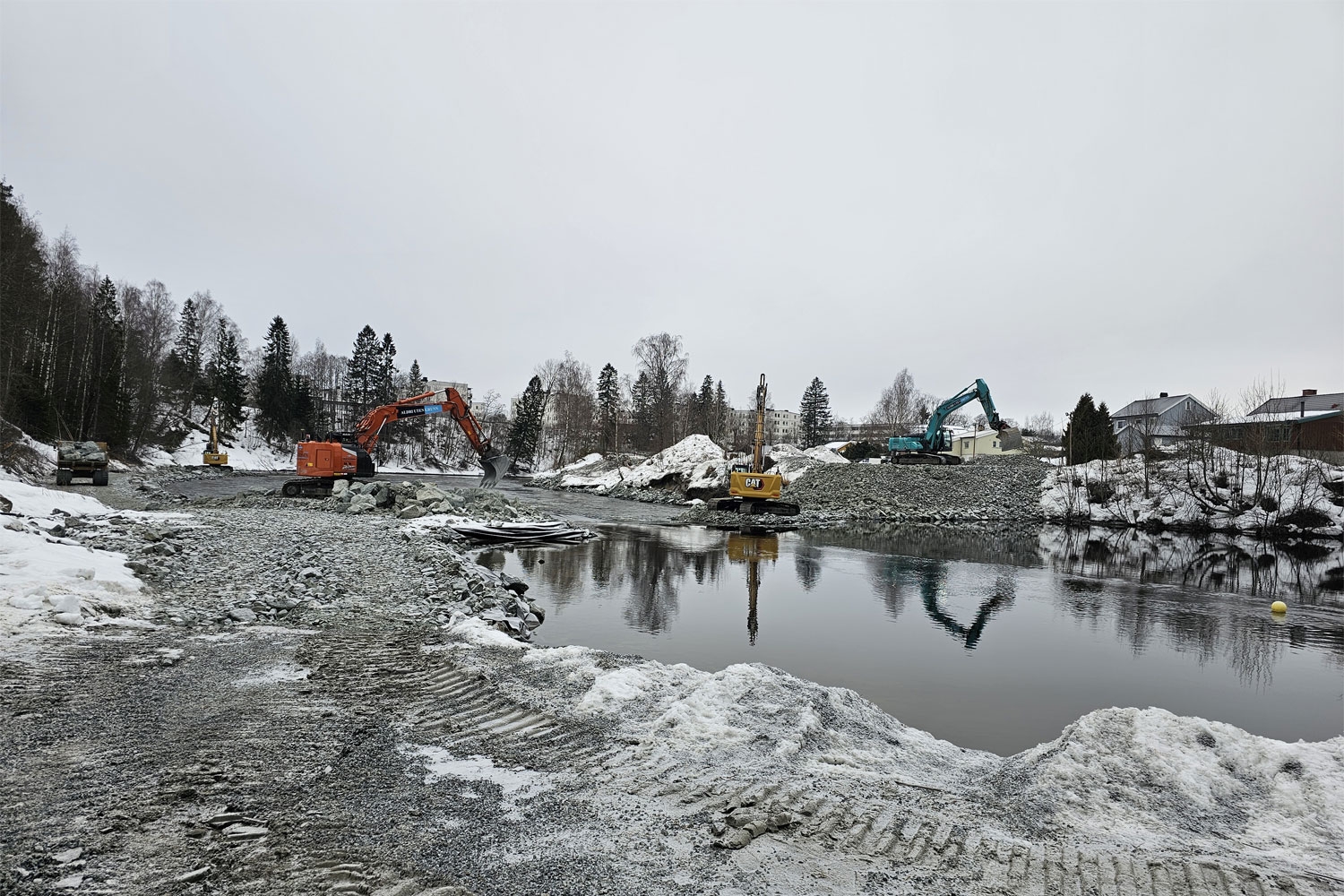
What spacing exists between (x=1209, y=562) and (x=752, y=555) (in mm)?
15176

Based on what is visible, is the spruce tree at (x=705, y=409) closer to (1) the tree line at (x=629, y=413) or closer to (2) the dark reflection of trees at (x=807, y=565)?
(1) the tree line at (x=629, y=413)

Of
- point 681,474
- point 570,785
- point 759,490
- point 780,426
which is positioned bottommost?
point 570,785

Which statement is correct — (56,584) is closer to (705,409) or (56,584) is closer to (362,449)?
(362,449)

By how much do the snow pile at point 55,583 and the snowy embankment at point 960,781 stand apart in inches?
184

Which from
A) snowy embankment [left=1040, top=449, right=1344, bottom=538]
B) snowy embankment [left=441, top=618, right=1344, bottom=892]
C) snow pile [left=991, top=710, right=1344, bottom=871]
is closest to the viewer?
snowy embankment [left=441, top=618, right=1344, bottom=892]

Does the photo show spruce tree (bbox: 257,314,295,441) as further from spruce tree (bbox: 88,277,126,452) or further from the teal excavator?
the teal excavator

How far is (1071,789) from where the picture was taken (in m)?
4.27

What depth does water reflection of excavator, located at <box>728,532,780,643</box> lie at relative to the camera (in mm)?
12084

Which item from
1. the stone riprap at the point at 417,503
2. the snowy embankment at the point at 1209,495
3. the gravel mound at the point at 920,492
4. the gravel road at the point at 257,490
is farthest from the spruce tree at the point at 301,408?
the snowy embankment at the point at 1209,495

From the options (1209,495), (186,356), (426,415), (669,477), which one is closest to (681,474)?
(669,477)

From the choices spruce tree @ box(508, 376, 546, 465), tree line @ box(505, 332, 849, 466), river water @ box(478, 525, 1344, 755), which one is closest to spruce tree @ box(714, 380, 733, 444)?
tree line @ box(505, 332, 849, 466)

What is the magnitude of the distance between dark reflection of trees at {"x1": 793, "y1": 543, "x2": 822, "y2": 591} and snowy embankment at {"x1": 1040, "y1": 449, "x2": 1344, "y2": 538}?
20.0 metres

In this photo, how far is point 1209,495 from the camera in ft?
100

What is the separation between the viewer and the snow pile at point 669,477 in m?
40.6
